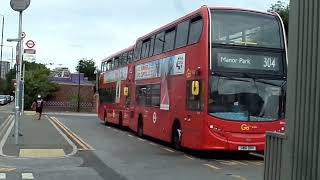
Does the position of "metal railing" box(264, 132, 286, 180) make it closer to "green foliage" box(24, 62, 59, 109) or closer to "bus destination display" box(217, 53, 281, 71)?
"bus destination display" box(217, 53, 281, 71)

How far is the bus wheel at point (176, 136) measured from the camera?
17.7 meters

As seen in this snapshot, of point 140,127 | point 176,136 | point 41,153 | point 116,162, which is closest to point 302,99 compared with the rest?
point 116,162

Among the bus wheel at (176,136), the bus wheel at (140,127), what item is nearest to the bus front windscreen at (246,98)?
the bus wheel at (176,136)

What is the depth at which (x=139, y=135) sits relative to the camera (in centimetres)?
2411

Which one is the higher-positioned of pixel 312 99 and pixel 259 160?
pixel 312 99

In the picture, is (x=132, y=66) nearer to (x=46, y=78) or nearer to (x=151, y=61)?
(x=151, y=61)

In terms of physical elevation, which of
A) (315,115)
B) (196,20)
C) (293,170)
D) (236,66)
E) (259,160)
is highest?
(196,20)

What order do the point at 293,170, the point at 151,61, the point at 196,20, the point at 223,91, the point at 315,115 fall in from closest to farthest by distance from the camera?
Answer: 1. the point at 315,115
2. the point at 293,170
3. the point at 223,91
4. the point at 196,20
5. the point at 151,61

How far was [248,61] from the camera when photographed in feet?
51.6

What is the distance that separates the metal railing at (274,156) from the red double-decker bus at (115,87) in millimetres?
18725

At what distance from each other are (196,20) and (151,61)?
17.2 feet

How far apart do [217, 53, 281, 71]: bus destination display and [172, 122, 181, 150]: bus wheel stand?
3128mm

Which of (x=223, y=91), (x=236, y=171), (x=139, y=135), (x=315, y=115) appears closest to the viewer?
(x=315, y=115)

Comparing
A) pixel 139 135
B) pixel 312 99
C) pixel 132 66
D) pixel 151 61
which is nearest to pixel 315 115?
pixel 312 99
